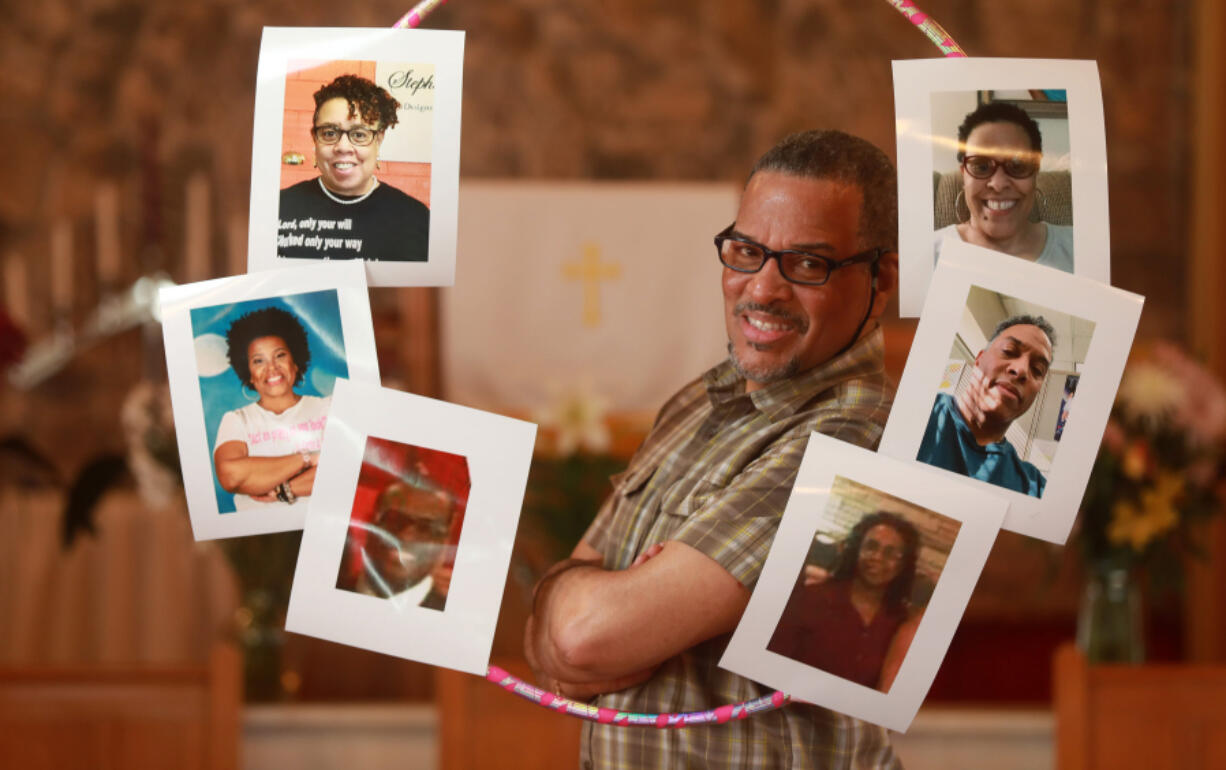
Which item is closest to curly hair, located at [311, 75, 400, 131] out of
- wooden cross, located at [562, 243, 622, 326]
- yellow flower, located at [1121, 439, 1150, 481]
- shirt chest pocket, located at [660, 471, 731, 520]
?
shirt chest pocket, located at [660, 471, 731, 520]

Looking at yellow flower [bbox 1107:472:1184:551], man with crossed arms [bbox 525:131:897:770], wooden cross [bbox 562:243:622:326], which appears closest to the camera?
man with crossed arms [bbox 525:131:897:770]

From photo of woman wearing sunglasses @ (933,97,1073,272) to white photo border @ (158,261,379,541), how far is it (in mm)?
449

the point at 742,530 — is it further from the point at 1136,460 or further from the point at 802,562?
the point at 1136,460

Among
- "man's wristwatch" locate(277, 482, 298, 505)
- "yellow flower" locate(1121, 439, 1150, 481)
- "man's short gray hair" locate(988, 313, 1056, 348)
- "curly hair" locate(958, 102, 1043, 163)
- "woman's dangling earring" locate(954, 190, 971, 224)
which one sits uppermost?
"curly hair" locate(958, 102, 1043, 163)

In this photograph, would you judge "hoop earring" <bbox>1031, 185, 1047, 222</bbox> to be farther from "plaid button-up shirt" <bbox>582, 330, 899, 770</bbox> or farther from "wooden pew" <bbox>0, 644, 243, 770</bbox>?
"wooden pew" <bbox>0, 644, 243, 770</bbox>

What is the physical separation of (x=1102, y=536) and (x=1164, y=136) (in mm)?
2016

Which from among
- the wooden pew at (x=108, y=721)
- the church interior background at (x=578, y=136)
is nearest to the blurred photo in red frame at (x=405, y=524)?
the wooden pew at (x=108, y=721)

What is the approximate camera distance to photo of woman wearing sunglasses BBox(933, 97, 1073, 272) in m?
0.88

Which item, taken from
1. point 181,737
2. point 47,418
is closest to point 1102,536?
point 181,737

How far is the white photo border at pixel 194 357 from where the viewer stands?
899 millimetres

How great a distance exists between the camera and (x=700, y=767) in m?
0.90

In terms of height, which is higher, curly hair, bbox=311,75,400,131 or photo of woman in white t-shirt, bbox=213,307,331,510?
curly hair, bbox=311,75,400,131

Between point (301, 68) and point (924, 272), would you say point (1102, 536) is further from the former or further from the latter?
point (301, 68)

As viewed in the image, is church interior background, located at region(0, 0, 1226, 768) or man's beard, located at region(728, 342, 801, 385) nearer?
man's beard, located at region(728, 342, 801, 385)
